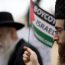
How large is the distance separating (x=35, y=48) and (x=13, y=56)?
174mm

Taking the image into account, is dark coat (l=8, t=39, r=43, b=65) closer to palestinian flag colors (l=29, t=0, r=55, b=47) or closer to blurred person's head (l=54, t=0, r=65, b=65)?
palestinian flag colors (l=29, t=0, r=55, b=47)

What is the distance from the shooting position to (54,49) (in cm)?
58

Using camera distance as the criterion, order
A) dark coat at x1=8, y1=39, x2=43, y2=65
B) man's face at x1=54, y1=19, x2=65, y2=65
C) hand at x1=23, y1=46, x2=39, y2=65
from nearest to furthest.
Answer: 1. man's face at x1=54, y1=19, x2=65, y2=65
2. hand at x1=23, y1=46, x2=39, y2=65
3. dark coat at x1=8, y1=39, x2=43, y2=65

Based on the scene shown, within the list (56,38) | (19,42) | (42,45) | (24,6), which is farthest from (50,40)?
(24,6)

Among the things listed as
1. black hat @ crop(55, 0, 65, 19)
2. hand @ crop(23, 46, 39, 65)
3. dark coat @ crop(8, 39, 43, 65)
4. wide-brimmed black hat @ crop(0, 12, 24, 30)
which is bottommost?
dark coat @ crop(8, 39, 43, 65)

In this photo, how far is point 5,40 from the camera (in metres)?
0.97

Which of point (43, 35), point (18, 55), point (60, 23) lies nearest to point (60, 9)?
point (60, 23)

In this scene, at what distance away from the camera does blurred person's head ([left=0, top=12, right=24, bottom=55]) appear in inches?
37.8

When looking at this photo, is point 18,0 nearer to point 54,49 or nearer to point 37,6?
point 37,6

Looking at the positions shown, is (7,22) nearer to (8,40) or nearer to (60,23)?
(8,40)

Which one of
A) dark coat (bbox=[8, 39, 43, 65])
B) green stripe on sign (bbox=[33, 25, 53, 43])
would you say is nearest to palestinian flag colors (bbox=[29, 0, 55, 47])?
green stripe on sign (bbox=[33, 25, 53, 43])

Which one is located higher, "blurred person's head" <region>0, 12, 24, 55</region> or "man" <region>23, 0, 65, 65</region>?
"man" <region>23, 0, 65, 65</region>

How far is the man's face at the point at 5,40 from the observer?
3.14 feet

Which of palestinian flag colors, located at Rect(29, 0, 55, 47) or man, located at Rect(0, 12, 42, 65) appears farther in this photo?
man, located at Rect(0, 12, 42, 65)
